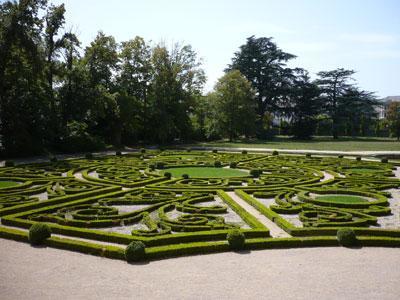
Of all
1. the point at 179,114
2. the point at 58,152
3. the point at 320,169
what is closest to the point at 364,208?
the point at 320,169

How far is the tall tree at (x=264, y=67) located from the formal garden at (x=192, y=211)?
47562 mm

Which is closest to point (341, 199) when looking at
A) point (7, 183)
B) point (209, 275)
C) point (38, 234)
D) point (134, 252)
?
point (209, 275)

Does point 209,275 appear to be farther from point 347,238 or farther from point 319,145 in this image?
point 319,145

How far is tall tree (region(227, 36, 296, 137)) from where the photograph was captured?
2766 inches

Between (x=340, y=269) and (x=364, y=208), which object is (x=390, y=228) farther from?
(x=340, y=269)

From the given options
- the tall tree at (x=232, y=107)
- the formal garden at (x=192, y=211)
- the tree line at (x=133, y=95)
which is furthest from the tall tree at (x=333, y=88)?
the formal garden at (x=192, y=211)

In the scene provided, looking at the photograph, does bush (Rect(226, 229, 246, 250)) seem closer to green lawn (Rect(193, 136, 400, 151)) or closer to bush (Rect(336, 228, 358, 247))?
bush (Rect(336, 228, 358, 247))

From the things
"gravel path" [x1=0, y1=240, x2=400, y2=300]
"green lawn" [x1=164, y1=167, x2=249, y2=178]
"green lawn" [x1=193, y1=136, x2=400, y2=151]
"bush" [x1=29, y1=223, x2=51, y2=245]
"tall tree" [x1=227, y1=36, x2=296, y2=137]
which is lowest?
"gravel path" [x1=0, y1=240, x2=400, y2=300]

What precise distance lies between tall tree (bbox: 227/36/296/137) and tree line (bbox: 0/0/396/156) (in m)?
0.18

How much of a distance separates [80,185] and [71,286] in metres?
11.9

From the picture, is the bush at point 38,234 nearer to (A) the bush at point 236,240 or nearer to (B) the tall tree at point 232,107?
(A) the bush at point 236,240

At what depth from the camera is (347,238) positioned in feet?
37.5

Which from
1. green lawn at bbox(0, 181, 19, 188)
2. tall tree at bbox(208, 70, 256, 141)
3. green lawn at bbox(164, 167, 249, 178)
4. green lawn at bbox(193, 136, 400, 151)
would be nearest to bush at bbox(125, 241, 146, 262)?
green lawn at bbox(0, 181, 19, 188)

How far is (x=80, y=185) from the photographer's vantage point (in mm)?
19766
